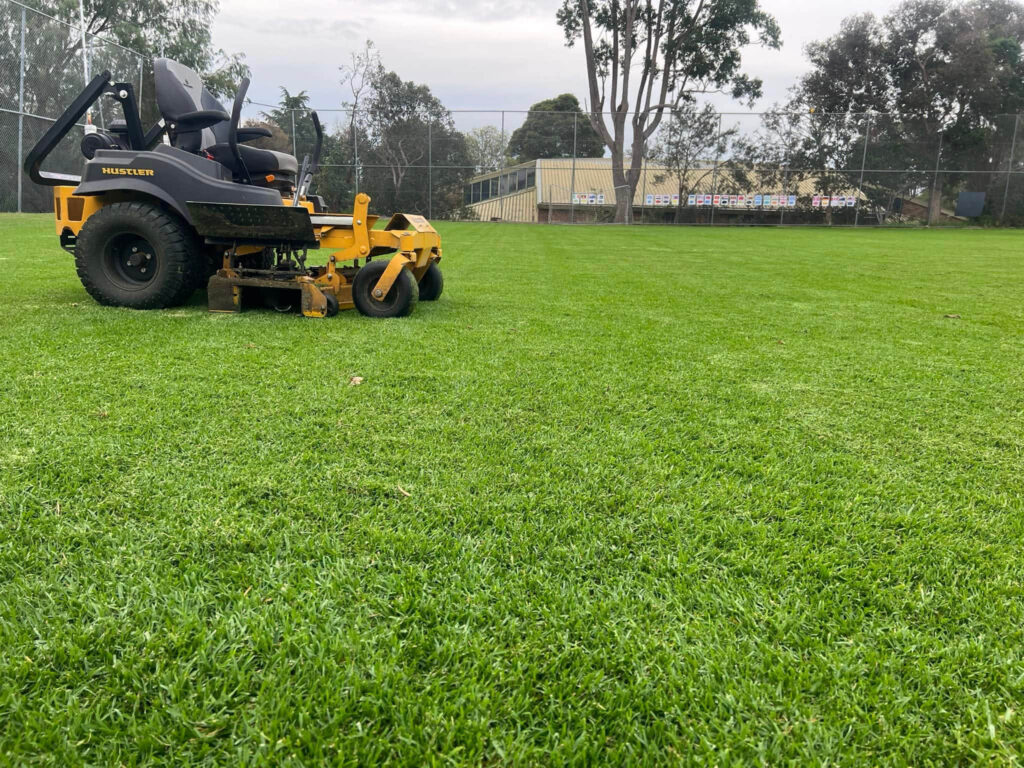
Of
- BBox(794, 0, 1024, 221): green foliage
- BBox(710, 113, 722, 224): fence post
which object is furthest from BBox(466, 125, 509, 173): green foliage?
BBox(794, 0, 1024, 221): green foliage

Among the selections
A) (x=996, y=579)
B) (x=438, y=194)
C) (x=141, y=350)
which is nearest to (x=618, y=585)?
(x=996, y=579)

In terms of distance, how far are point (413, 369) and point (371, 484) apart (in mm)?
1421

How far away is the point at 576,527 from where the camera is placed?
176 cm

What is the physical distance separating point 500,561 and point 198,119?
4384 millimetres

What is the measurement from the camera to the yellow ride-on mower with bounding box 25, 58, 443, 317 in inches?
177

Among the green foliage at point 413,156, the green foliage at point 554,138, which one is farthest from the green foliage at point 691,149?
the green foliage at point 413,156

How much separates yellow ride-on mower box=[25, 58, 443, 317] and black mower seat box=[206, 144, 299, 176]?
A: 0.02 meters

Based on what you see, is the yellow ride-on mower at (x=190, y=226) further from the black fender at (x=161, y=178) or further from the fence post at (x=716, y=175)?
the fence post at (x=716, y=175)

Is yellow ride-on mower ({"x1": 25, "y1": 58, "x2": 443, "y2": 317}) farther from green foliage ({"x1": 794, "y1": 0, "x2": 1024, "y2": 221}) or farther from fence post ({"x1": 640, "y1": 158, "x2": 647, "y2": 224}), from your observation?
green foliage ({"x1": 794, "y1": 0, "x2": 1024, "y2": 221})

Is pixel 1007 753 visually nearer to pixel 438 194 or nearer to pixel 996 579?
pixel 996 579

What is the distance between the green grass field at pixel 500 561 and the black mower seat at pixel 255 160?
2.12 meters

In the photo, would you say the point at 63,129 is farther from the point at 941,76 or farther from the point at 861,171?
the point at 941,76

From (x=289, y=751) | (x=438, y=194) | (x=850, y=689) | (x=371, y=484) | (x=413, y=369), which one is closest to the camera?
(x=289, y=751)

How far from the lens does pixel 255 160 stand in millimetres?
5145
